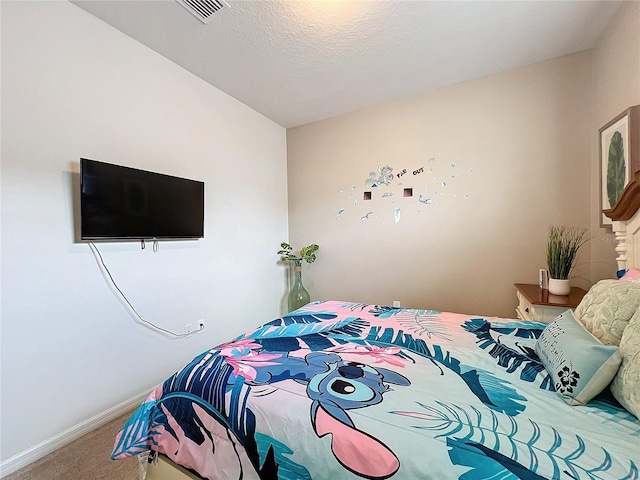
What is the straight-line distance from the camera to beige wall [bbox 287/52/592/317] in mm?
2332

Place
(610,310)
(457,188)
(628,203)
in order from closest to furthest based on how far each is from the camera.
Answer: (610,310)
(628,203)
(457,188)

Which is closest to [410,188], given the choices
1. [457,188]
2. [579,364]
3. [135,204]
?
[457,188]

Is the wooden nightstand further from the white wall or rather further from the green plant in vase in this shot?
the white wall

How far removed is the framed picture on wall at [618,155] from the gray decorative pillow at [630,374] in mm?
1290

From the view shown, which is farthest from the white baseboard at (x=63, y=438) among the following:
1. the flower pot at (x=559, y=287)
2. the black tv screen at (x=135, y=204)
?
the flower pot at (x=559, y=287)

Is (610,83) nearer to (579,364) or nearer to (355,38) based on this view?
(355,38)

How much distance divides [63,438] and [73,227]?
1319 mm

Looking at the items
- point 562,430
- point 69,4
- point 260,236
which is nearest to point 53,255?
point 69,4

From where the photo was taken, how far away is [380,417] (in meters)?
0.83

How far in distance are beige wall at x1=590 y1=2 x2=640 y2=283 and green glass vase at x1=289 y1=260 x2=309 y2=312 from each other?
2835 millimetres

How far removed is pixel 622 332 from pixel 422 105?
2588mm

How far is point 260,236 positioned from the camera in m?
3.30

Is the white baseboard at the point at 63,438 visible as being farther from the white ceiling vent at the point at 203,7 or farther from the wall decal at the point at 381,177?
the wall decal at the point at 381,177

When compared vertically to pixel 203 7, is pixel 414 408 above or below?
below
